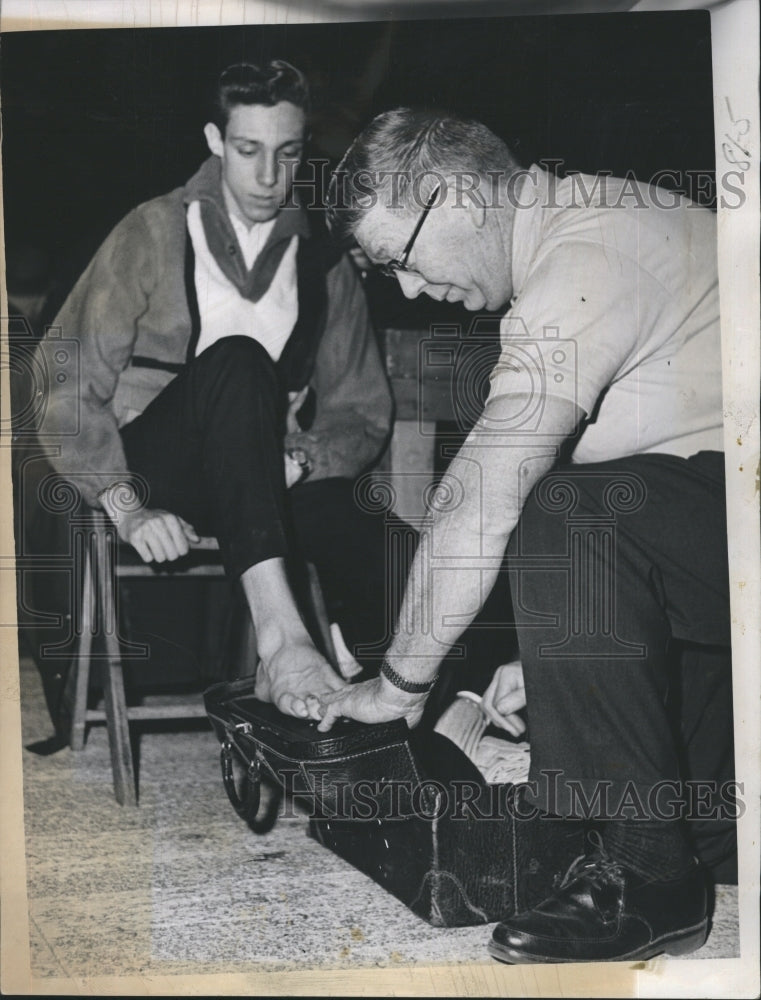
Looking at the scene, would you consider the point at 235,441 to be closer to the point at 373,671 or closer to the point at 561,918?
the point at 373,671

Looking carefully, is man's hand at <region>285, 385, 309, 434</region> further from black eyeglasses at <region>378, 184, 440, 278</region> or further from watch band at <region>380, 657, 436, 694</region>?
watch band at <region>380, 657, 436, 694</region>

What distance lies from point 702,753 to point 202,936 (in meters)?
1.28

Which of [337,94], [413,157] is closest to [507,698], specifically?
[413,157]

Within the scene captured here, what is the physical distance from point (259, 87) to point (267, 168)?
0.19 metres

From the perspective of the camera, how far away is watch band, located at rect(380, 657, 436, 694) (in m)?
2.64

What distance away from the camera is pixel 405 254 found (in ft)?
8.77

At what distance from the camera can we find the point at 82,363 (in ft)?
8.89

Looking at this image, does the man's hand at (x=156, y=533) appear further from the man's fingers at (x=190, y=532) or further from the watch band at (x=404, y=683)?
the watch band at (x=404, y=683)

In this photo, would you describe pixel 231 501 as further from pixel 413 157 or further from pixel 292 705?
pixel 413 157

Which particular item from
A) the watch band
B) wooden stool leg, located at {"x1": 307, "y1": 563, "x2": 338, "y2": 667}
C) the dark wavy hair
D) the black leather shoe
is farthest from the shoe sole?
the dark wavy hair

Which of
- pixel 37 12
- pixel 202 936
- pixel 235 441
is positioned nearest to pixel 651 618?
pixel 235 441

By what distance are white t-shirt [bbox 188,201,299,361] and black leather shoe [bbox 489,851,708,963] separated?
59.2 inches

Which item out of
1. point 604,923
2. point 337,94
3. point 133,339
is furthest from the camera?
point 133,339

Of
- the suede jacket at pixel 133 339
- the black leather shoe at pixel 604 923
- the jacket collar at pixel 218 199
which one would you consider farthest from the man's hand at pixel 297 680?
the jacket collar at pixel 218 199
